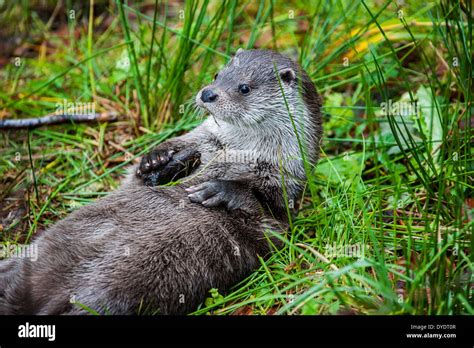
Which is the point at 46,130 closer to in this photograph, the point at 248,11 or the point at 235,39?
the point at 235,39

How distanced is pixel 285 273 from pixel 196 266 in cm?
49

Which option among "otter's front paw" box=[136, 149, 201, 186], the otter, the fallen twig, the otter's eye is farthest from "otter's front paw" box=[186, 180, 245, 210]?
the fallen twig

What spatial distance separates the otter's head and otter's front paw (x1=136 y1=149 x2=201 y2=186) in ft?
1.17

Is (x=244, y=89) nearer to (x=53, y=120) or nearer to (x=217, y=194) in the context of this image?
(x=217, y=194)

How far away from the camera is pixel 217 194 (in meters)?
3.56

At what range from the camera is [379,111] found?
4855 millimetres

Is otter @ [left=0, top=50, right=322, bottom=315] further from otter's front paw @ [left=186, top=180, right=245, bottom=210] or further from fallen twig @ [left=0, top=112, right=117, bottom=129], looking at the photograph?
fallen twig @ [left=0, top=112, right=117, bottom=129]

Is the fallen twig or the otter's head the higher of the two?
the fallen twig

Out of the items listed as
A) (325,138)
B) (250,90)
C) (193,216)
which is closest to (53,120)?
(250,90)

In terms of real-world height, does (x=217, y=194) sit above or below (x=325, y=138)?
below

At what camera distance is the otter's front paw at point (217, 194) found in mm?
3535

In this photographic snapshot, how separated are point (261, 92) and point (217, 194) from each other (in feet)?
2.38

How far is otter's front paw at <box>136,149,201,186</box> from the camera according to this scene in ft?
12.9

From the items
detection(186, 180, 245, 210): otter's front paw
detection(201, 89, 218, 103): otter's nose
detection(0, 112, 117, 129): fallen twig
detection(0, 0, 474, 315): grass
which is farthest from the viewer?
detection(0, 112, 117, 129): fallen twig
